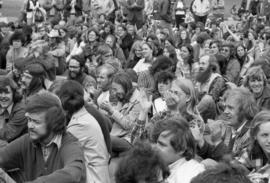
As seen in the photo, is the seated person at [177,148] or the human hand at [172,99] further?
the human hand at [172,99]

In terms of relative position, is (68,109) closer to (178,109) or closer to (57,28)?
(178,109)

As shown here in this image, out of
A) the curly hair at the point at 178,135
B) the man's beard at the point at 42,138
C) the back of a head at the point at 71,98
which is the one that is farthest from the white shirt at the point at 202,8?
the man's beard at the point at 42,138

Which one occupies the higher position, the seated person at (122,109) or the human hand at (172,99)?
the human hand at (172,99)

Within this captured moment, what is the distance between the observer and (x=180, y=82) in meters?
6.19

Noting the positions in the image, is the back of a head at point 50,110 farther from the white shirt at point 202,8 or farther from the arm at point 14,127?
the white shirt at point 202,8

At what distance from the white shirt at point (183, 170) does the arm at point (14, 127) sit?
168 centimetres

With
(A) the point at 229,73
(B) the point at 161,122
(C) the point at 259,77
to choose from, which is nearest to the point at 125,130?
(C) the point at 259,77

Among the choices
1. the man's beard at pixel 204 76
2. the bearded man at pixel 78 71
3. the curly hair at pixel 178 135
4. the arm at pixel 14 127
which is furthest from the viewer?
the bearded man at pixel 78 71

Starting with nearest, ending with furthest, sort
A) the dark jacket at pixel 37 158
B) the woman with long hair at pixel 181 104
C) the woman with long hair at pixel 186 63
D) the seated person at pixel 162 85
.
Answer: the dark jacket at pixel 37 158, the woman with long hair at pixel 181 104, the seated person at pixel 162 85, the woman with long hair at pixel 186 63

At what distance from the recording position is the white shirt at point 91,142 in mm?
A: 4762

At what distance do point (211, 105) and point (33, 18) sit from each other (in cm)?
1277

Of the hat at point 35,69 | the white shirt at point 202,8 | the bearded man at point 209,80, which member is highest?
the hat at point 35,69

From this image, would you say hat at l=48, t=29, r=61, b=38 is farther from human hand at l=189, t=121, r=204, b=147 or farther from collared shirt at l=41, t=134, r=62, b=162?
collared shirt at l=41, t=134, r=62, b=162

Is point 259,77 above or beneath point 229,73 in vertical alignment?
above
